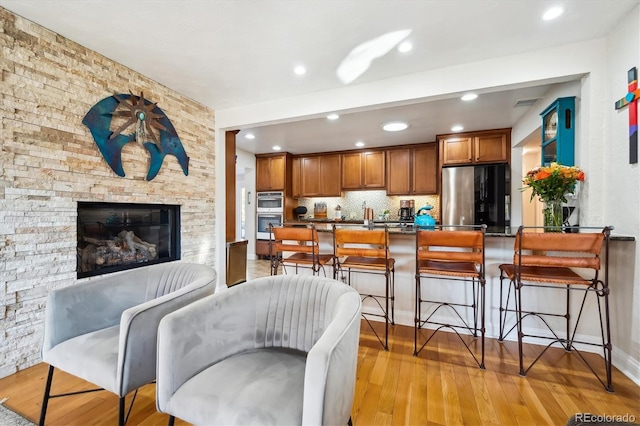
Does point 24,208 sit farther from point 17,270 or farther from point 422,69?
point 422,69

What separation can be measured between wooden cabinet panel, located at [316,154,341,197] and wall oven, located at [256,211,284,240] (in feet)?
3.51

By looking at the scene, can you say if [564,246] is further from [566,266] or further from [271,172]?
[271,172]

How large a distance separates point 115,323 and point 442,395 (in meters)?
1.99

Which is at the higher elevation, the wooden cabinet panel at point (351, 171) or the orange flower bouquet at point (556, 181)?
the wooden cabinet panel at point (351, 171)

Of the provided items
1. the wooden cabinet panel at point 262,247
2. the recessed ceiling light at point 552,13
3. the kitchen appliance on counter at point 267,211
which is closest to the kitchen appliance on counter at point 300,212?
the kitchen appliance on counter at point 267,211

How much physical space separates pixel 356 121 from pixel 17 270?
3.72 m

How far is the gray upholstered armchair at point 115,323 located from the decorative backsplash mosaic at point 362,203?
4.59m

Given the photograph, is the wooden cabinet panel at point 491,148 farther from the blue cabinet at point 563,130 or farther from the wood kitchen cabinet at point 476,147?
the blue cabinet at point 563,130

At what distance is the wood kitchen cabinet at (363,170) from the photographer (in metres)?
5.54

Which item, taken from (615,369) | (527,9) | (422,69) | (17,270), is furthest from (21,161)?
(615,369)

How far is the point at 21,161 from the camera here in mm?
1931

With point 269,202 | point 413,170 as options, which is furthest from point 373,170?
point 269,202

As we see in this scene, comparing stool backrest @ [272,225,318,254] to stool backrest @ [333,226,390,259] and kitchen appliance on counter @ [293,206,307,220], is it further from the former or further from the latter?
kitchen appliance on counter @ [293,206,307,220]

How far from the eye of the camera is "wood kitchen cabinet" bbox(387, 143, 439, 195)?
515 cm
